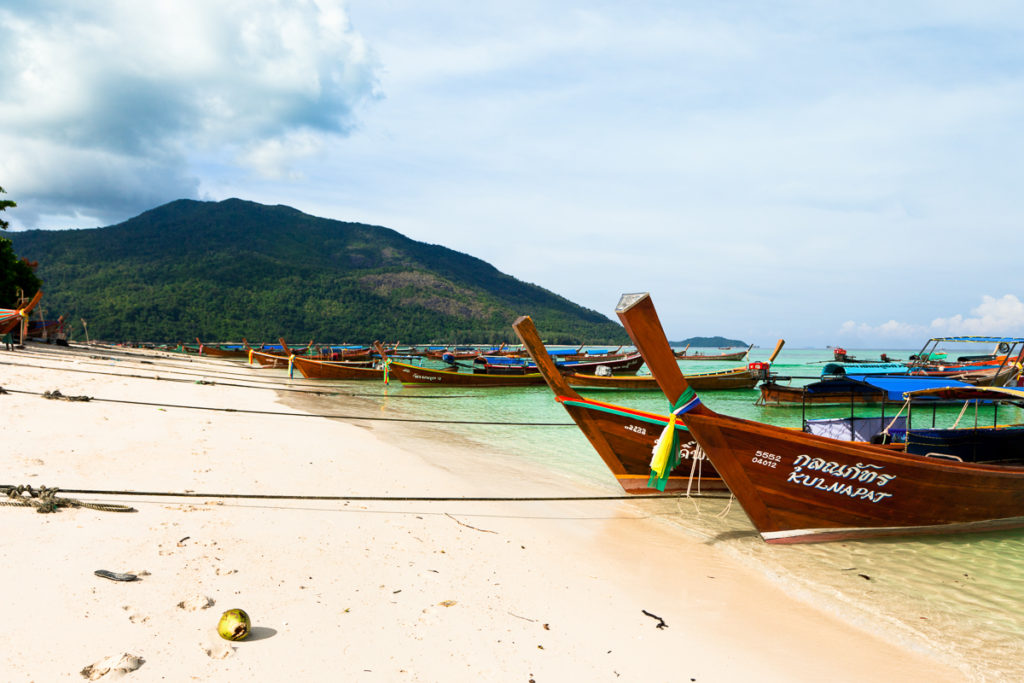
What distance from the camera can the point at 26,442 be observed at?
6.64 metres

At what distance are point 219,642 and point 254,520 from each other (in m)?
1.97

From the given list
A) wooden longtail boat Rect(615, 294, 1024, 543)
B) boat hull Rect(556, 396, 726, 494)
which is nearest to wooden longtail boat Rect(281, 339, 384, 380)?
boat hull Rect(556, 396, 726, 494)

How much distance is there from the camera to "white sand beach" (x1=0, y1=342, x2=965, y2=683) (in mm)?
3021

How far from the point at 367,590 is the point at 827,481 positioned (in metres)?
5.04

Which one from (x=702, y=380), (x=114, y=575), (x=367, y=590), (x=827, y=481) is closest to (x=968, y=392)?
(x=827, y=481)

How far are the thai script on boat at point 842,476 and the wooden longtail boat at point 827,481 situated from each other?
11mm

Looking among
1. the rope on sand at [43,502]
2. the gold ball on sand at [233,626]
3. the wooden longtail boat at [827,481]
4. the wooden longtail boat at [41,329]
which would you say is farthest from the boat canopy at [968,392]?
the wooden longtail boat at [41,329]

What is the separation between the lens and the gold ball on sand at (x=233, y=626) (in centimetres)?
303

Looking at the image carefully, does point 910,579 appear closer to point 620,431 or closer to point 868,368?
point 620,431

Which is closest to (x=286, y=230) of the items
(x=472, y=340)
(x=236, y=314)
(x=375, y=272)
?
(x=375, y=272)

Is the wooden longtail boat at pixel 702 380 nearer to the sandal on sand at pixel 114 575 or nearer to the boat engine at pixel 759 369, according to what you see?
the boat engine at pixel 759 369

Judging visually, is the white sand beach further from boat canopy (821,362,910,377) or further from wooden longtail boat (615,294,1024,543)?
boat canopy (821,362,910,377)

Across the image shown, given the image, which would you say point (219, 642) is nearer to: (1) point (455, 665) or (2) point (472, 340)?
(1) point (455, 665)

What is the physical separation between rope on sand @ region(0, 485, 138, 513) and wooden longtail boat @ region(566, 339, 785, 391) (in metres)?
22.1
